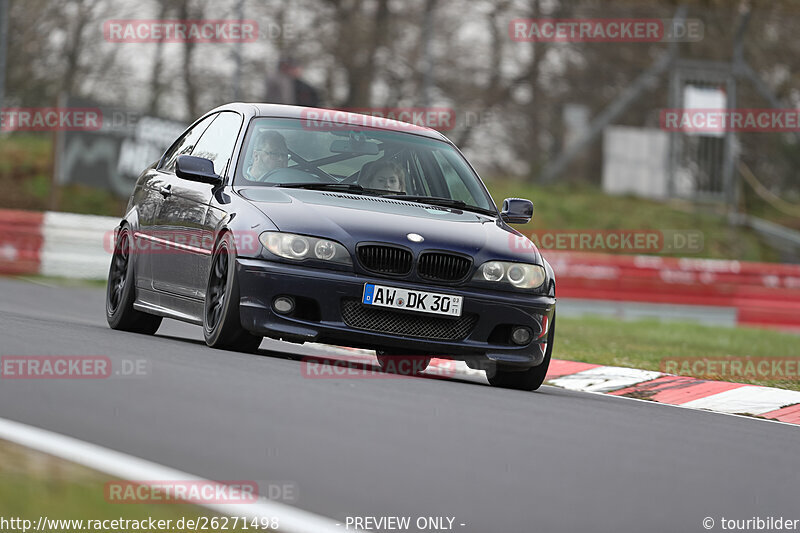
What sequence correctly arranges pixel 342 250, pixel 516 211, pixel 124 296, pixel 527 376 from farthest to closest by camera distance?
pixel 124 296 < pixel 516 211 < pixel 527 376 < pixel 342 250

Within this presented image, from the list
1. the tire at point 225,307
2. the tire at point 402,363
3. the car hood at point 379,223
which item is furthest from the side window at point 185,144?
the tire at point 402,363

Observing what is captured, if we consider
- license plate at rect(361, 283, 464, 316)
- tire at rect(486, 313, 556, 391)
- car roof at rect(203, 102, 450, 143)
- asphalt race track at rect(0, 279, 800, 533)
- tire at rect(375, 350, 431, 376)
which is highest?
car roof at rect(203, 102, 450, 143)

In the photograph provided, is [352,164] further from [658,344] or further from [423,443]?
[658,344]

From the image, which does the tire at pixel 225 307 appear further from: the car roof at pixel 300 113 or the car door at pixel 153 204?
the car roof at pixel 300 113

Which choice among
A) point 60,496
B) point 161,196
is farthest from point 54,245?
point 60,496

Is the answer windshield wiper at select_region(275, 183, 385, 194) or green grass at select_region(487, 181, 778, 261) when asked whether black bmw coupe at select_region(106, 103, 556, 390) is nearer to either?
windshield wiper at select_region(275, 183, 385, 194)

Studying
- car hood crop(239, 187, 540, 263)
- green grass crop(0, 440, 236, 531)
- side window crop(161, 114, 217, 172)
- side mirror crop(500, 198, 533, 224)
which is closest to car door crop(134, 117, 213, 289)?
side window crop(161, 114, 217, 172)

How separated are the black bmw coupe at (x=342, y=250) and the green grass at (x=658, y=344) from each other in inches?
97.6

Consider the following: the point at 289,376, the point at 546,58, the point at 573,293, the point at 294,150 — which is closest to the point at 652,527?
the point at 289,376

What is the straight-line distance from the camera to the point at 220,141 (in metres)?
9.80

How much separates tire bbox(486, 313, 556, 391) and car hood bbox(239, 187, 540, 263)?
552 mm

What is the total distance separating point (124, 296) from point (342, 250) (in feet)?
7.91

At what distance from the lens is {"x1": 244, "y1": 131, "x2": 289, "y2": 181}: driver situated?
9164 mm

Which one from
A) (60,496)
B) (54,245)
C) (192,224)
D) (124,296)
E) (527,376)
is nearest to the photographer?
(60,496)
